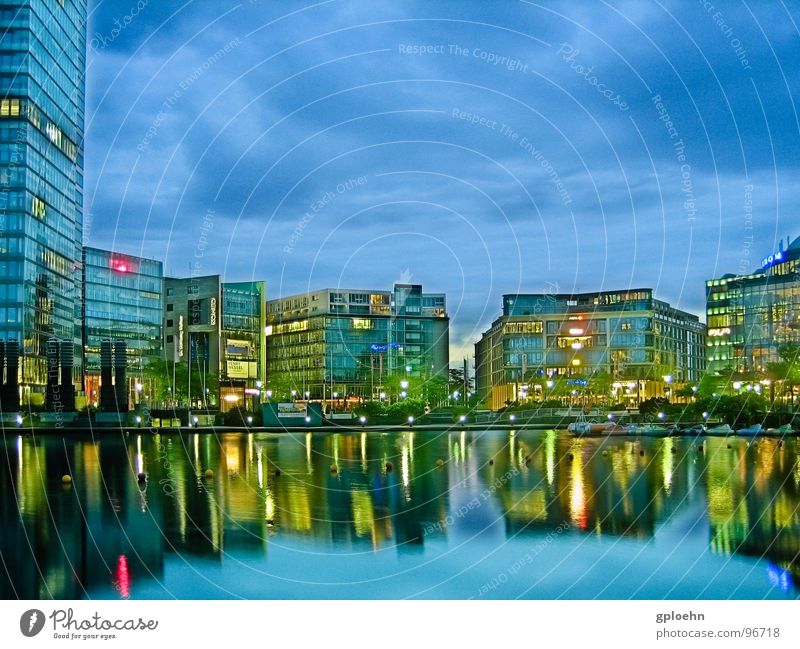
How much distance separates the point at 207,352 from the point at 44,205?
177 feet

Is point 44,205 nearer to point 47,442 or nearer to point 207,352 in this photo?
point 207,352

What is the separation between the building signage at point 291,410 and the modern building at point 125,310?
211 feet

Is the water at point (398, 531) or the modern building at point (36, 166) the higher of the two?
the modern building at point (36, 166)

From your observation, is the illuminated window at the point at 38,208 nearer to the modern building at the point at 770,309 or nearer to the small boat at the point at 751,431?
the small boat at the point at 751,431

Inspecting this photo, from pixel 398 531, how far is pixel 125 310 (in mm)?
172627

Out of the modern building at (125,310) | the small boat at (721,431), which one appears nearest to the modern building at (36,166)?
the modern building at (125,310)

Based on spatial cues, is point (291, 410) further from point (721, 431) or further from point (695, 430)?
point (721, 431)

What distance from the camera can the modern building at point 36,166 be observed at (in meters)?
130

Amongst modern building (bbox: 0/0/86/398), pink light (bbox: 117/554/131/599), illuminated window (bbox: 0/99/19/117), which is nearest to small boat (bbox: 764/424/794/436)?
pink light (bbox: 117/554/131/599)

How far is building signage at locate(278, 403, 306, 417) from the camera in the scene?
119 m

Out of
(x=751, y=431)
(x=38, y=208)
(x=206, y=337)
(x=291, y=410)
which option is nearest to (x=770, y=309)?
(x=751, y=431)

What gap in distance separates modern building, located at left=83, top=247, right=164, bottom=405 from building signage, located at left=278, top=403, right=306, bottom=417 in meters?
64.4

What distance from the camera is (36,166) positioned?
13500 centimetres

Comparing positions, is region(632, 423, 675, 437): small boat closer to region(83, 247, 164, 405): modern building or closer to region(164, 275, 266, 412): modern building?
region(164, 275, 266, 412): modern building
